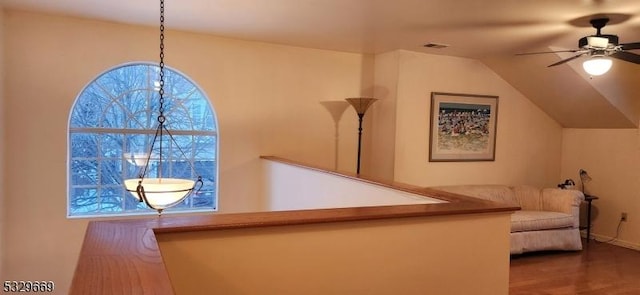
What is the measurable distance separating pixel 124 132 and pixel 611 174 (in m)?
5.83

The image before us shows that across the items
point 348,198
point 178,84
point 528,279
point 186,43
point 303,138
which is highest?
point 186,43

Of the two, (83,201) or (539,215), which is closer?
(83,201)

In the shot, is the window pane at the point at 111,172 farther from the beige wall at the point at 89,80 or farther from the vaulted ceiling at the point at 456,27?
the vaulted ceiling at the point at 456,27

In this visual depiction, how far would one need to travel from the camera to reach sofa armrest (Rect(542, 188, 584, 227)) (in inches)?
205

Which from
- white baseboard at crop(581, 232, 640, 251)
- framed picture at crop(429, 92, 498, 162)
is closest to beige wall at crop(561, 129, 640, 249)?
white baseboard at crop(581, 232, 640, 251)

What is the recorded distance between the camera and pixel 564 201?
208 inches

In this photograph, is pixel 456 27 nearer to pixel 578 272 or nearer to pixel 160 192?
pixel 578 272

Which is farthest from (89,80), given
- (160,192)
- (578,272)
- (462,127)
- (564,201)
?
(564,201)

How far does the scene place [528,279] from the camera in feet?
13.6

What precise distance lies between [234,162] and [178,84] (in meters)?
1.02

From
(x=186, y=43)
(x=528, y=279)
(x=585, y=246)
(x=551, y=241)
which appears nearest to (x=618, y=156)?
(x=585, y=246)

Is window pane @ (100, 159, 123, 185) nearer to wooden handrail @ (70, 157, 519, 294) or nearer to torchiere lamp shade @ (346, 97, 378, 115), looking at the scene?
torchiere lamp shade @ (346, 97, 378, 115)

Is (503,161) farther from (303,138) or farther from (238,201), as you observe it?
(238,201)

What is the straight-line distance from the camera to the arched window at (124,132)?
14.6 feet
